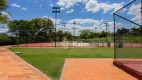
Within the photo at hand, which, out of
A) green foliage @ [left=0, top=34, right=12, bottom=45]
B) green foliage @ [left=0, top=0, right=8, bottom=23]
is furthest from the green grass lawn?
green foliage @ [left=0, top=34, right=12, bottom=45]

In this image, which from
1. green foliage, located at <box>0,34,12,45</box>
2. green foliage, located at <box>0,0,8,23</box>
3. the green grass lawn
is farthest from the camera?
green foliage, located at <box>0,34,12,45</box>

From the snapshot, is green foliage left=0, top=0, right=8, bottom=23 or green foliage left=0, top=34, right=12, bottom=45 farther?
green foliage left=0, top=34, right=12, bottom=45

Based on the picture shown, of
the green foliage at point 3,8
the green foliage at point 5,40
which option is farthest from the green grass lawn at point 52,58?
the green foliage at point 5,40

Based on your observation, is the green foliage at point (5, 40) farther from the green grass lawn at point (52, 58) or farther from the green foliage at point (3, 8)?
the green grass lawn at point (52, 58)

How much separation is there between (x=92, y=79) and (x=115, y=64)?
4552 millimetres

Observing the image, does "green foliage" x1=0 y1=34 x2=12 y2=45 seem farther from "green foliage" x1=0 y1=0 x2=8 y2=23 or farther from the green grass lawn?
the green grass lawn

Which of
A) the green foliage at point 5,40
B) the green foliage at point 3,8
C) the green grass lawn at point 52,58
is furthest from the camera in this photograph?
the green foliage at point 5,40

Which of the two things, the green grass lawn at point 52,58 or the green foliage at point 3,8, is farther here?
the green foliage at point 3,8

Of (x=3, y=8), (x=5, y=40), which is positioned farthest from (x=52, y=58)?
(x=5, y=40)

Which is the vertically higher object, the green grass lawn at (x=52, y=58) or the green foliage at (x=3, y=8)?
the green foliage at (x=3, y=8)

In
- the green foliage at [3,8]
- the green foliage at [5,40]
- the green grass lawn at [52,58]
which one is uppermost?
the green foliage at [3,8]

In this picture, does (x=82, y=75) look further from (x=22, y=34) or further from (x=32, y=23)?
(x=32, y=23)

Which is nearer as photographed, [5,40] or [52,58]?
[52,58]

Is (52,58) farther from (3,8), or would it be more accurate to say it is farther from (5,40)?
(5,40)
